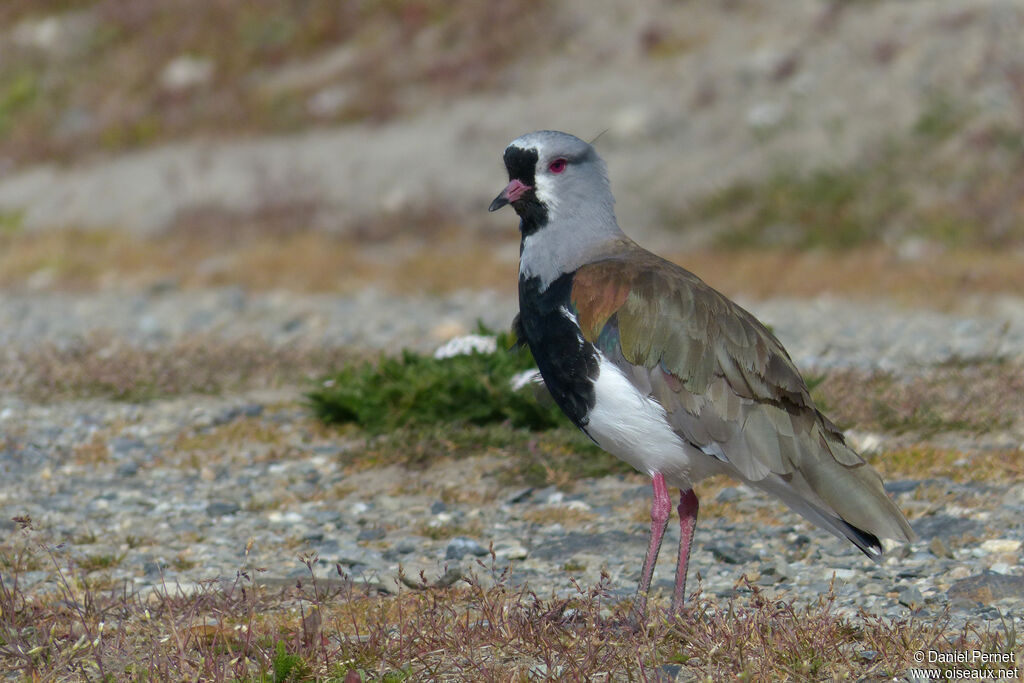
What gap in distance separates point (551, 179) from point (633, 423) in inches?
49.1

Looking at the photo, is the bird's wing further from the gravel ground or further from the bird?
the gravel ground

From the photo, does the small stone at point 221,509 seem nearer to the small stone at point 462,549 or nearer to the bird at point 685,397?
the small stone at point 462,549

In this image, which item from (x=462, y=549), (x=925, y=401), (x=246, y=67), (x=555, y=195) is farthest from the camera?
(x=246, y=67)

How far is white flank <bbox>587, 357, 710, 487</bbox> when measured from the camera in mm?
5125

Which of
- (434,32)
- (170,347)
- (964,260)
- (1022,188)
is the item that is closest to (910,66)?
(1022,188)

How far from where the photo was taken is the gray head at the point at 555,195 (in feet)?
18.3

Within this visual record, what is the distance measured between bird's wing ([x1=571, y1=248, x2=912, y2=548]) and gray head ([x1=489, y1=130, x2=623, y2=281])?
28 cm

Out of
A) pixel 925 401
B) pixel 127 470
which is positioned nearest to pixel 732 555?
pixel 925 401

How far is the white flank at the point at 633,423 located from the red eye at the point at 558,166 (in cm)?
98

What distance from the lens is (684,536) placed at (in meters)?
5.38

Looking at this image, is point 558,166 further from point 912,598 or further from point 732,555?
point 912,598

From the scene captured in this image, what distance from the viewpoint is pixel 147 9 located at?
88.0 ft

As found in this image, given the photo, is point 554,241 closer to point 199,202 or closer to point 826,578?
point 826,578

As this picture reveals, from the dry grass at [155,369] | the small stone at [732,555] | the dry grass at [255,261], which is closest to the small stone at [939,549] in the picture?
the small stone at [732,555]
